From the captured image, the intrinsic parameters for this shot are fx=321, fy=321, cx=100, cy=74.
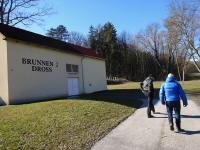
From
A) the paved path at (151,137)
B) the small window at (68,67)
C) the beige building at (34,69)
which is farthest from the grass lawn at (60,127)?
the small window at (68,67)

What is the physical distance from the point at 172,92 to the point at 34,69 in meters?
15.5

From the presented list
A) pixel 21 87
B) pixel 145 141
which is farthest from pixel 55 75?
pixel 145 141

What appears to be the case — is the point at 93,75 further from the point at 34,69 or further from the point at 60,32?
the point at 60,32

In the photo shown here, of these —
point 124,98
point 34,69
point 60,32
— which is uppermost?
point 60,32

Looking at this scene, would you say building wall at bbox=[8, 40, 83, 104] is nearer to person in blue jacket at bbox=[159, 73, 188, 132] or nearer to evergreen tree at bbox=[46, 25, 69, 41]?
person in blue jacket at bbox=[159, 73, 188, 132]

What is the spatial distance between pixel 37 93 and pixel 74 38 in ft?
233

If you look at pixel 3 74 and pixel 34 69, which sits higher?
pixel 34 69

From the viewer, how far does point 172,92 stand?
10.3m

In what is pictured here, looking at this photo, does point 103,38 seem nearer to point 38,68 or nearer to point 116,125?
point 38,68

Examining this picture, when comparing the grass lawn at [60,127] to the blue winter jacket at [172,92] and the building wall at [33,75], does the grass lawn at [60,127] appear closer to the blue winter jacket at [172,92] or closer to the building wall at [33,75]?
the blue winter jacket at [172,92]

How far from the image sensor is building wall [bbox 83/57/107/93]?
34438 mm

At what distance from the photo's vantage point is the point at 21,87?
73.6 feet

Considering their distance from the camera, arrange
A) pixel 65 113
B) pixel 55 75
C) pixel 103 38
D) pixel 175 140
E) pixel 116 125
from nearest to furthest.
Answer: pixel 175 140
pixel 116 125
pixel 65 113
pixel 55 75
pixel 103 38

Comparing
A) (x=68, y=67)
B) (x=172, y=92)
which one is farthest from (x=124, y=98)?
(x=172, y=92)
